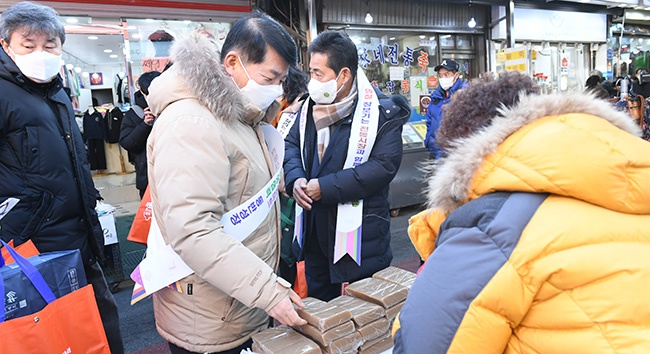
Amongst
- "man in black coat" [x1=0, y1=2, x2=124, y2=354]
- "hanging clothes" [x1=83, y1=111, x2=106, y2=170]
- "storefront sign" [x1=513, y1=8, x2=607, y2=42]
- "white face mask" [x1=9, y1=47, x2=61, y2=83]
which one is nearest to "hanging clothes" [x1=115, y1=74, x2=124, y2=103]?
"hanging clothes" [x1=83, y1=111, x2=106, y2=170]

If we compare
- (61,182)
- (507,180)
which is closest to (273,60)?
(507,180)

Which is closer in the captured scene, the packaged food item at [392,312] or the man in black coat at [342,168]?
the packaged food item at [392,312]

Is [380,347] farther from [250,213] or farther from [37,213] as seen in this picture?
[37,213]

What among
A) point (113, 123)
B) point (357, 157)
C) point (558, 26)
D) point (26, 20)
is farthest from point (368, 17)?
point (26, 20)

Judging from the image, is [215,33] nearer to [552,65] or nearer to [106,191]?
[106,191]

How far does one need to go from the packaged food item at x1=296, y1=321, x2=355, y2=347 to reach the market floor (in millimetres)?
2162

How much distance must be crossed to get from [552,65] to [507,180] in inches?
430

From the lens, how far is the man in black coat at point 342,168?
231cm

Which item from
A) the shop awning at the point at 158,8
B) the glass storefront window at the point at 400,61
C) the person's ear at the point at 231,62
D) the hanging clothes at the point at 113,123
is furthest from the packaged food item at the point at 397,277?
the hanging clothes at the point at 113,123

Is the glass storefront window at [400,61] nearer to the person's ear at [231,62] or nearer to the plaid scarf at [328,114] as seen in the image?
the plaid scarf at [328,114]

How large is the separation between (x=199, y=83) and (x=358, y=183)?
105 centimetres

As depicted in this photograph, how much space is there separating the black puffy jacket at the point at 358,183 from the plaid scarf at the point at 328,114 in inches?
1.5

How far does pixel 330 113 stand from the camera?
7.87ft

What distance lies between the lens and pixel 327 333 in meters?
1.41
